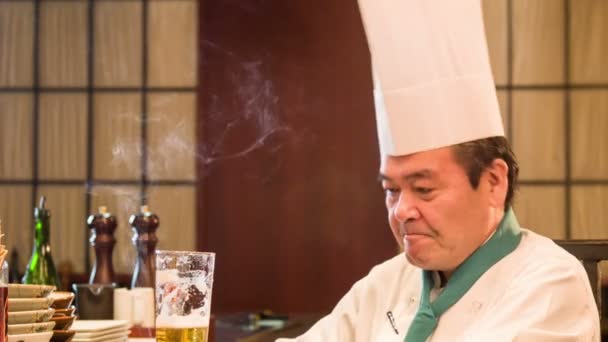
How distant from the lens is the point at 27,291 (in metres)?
1.81

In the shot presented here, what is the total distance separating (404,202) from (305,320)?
2.56 m

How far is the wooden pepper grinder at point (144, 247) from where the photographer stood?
106 inches

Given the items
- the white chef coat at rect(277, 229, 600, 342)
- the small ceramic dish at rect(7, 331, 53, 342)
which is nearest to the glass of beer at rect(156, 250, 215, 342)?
the small ceramic dish at rect(7, 331, 53, 342)

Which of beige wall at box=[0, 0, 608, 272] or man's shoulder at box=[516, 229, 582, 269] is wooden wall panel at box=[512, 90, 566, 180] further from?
man's shoulder at box=[516, 229, 582, 269]

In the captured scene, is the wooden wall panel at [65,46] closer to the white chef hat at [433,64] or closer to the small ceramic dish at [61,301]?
the white chef hat at [433,64]

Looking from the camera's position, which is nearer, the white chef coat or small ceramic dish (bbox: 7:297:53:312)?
small ceramic dish (bbox: 7:297:53:312)

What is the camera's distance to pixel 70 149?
21.2 ft

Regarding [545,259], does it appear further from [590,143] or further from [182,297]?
[590,143]

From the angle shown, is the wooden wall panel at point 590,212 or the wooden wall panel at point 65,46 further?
the wooden wall panel at point 65,46

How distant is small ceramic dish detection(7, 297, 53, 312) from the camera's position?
177cm

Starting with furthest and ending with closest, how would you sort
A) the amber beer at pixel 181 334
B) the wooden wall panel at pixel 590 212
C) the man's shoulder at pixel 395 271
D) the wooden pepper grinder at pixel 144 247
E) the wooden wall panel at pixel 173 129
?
the wooden wall panel at pixel 173 129 < the wooden wall panel at pixel 590 212 < the wooden pepper grinder at pixel 144 247 < the man's shoulder at pixel 395 271 < the amber beer at pixel 181 334

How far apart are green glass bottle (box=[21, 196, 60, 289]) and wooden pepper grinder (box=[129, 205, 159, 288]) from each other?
0.30 meters

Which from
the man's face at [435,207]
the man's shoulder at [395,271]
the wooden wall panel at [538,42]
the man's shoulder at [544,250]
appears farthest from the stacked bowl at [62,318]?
the wooden wall panel at [538,42]

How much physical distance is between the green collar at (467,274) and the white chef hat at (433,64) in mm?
189
